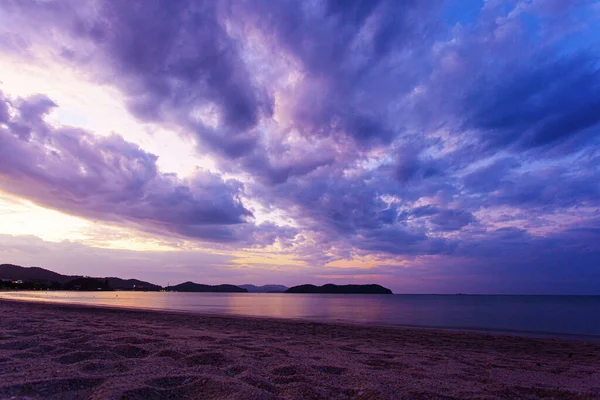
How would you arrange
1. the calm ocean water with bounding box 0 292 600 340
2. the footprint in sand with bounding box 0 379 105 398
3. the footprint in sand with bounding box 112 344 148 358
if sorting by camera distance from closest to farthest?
the footprint in sand with bounding box 0 379 105 398 < the footprint in sand with bounding box 112 344 148 358 < the calm ocean water with bounding box 0 292 600 340

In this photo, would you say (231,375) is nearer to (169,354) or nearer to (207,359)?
(207,359)

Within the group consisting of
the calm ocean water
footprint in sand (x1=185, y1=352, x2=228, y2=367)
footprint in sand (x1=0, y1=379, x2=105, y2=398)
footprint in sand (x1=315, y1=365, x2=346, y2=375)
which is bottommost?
the calm ocean water

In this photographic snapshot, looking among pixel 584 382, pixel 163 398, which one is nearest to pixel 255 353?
pixel 163 398

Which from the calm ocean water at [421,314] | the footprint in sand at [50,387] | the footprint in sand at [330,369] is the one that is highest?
the footprint in sand at [50,387]

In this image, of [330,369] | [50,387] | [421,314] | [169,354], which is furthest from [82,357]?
[421,314]

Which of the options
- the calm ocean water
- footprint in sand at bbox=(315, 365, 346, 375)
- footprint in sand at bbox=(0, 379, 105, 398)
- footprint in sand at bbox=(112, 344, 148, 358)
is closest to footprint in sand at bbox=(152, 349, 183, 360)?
footprint in sand at bbox=(112, 344, 148, 358)

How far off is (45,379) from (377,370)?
16.5ft

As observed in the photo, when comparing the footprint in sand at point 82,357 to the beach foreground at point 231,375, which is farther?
the footprint in sand at point 82,357

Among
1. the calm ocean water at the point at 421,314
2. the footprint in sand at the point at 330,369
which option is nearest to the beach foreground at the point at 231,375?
the footprint in sand at the point at 330,369

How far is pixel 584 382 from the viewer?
668 centimetres

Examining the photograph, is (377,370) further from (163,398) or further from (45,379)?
(45,379)

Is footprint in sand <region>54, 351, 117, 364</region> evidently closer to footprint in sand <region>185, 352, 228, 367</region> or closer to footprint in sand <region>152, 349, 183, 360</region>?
footprint in sand <region>152, 349, 183, 360</region>

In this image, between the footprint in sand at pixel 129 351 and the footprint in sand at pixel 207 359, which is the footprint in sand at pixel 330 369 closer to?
the footprint in sand at pixel 207 359

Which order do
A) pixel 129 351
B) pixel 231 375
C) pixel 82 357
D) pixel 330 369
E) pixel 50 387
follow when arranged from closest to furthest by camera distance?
1. pixel 50 387
2. pixel 231 375
3. pixel 82 357
4. pixel 330 369
5. pixel 129 351
